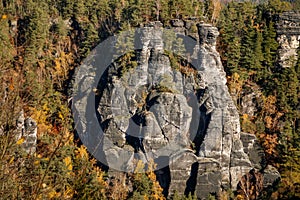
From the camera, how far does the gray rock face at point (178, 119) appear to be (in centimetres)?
2131

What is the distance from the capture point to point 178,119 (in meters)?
22.5

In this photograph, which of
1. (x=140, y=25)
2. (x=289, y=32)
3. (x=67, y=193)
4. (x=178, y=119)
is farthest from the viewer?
(x=289, y=32)

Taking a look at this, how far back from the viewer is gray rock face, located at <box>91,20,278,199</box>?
2131cm

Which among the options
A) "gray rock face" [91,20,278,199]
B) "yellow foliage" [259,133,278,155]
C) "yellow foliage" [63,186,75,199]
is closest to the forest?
"yellow foliage" [259,133,278,155]

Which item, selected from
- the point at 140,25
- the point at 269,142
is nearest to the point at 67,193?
the point at 269,142

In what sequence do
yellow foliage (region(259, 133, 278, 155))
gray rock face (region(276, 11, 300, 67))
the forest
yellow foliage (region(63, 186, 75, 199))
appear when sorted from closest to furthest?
yellow foliage (region(63, 186, 75, 199)), the forest, yellow foliage (region(259, 133, 278, 155)), gray rock face (region(276, 11, 300, 67))

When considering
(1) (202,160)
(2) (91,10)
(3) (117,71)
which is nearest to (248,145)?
A: (1) (202,160)

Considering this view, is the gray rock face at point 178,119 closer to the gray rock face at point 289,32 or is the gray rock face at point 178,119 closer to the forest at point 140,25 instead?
the forest at point 140,25

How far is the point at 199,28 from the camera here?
81.3 ft

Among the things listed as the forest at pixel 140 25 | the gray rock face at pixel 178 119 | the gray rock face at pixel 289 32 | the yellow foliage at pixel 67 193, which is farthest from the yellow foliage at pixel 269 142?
the yellow foliage at pixel 67 193

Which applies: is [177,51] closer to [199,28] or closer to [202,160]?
[199,28]

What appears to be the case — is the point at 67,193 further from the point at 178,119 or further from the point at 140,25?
the point at 140,25

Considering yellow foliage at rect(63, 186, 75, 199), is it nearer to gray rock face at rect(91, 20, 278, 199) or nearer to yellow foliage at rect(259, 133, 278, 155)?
gray rock face at rect(91, 20, 278, 199)

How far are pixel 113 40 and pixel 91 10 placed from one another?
4.50 metres
